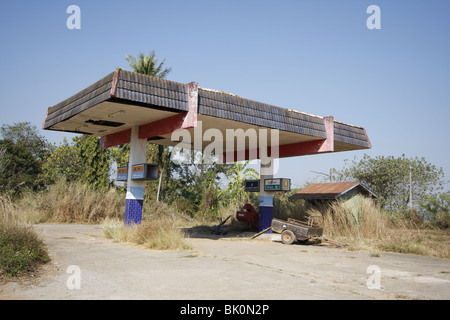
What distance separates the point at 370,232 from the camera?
53.1 feet

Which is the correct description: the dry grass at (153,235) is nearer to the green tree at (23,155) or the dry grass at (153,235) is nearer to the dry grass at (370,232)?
the dry grass at (370,232)

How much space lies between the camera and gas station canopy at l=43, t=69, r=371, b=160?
11.1 m

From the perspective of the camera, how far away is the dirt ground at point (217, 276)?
18.4 ft

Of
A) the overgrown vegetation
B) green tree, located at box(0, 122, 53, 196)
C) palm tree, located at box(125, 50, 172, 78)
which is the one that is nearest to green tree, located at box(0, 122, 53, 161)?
green tree, located at box(0, 122, 53, 196)

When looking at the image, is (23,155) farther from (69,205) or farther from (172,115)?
(172,115)

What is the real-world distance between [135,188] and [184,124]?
13.7ft

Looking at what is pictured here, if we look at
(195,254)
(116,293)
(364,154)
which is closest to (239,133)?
(195,254)

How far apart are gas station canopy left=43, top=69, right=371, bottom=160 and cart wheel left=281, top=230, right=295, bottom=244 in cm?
403

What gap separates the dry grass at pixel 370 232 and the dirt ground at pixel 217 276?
2.60 metres

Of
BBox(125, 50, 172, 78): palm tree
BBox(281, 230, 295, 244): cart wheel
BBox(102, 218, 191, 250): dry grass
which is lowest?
BBox(281, 230, 295, 244): cart wheel

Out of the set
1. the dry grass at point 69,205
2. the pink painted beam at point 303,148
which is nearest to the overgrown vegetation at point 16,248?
the dry grass at point 69,205

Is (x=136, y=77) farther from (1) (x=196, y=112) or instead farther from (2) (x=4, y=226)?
(2) (x=4, y=226)

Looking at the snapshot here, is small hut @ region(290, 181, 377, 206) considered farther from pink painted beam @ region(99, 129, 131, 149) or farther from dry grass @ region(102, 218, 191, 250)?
dry grass @ region(102, 218, 191, 250)
